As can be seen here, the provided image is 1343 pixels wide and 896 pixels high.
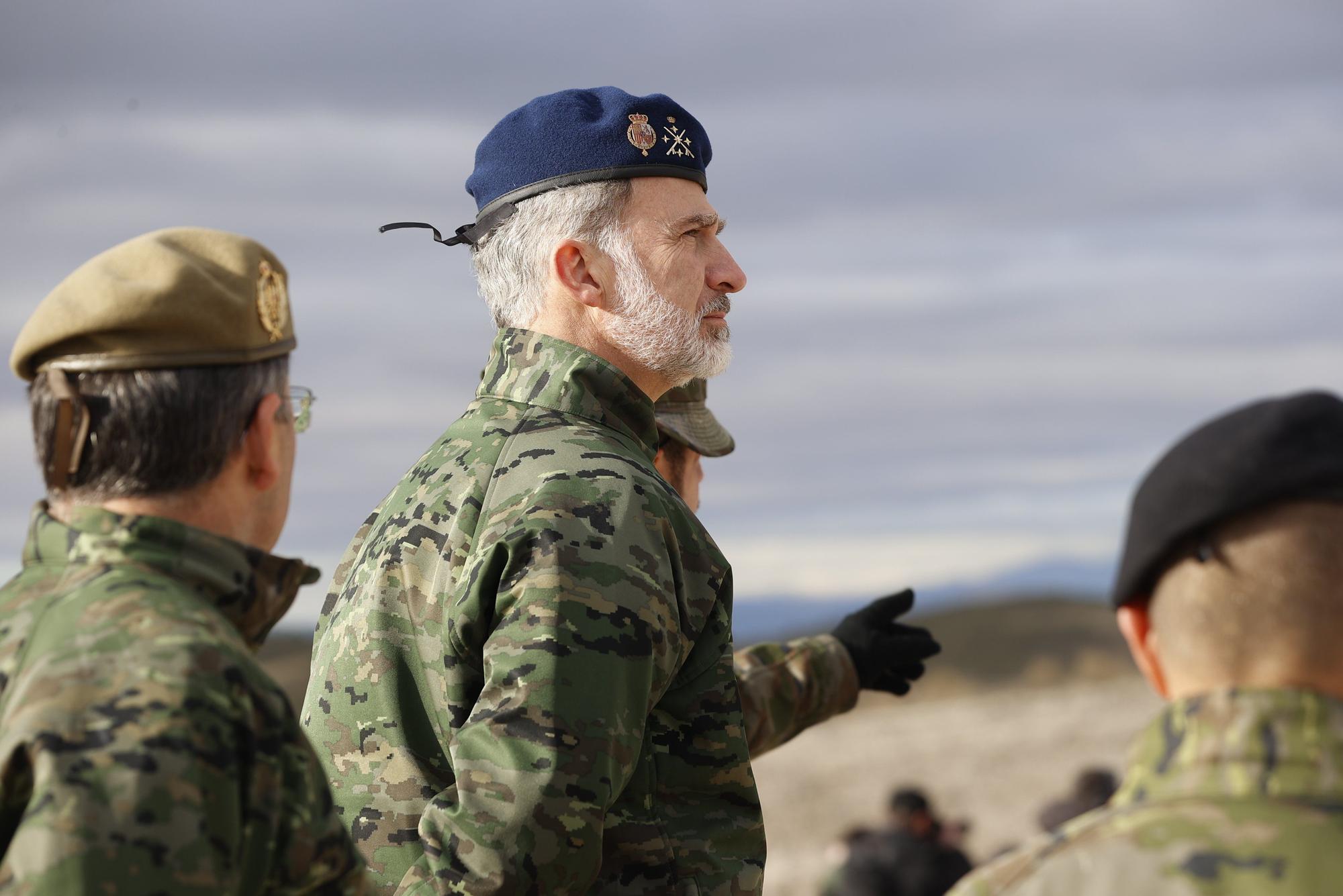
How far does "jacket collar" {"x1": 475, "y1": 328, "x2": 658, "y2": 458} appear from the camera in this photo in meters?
3.70

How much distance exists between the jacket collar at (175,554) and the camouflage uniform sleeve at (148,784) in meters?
0.19

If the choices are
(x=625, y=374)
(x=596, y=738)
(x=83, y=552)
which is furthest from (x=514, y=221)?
(x=83, y=552)

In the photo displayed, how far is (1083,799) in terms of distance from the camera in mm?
9641

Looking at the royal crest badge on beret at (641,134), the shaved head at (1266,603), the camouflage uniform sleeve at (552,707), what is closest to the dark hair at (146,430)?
the camouflage uniform sleeve at (552,707)

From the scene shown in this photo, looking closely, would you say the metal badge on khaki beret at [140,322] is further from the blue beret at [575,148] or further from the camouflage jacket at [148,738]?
the blue beret at [575,148]

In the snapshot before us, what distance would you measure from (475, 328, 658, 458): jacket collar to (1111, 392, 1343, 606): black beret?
1.66 meters

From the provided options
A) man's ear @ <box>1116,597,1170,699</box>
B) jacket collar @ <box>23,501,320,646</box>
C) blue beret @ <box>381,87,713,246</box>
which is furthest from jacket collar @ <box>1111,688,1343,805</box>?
blue beret @ <box>381,87,713,246</box>

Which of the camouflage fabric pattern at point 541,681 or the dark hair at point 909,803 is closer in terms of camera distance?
the camouflage fabric pattern at point 541,681

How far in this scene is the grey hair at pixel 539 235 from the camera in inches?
161

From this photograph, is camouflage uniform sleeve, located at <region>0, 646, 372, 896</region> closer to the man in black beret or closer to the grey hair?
the man in black beret

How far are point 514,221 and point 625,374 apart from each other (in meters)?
0.62

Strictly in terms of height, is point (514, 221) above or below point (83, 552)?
above

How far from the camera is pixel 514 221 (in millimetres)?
4203

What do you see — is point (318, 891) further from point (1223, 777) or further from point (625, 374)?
point (625, 374)
